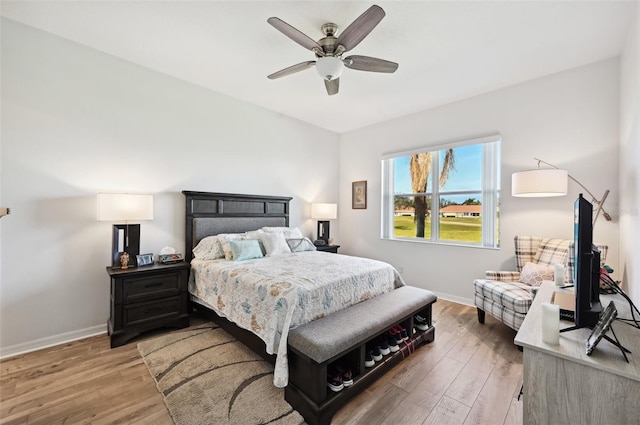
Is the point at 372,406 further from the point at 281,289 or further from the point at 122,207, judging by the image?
the point at 122,207

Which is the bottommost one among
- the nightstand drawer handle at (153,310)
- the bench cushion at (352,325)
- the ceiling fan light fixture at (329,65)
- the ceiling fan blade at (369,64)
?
the nightstand drawer handle at (153,310)

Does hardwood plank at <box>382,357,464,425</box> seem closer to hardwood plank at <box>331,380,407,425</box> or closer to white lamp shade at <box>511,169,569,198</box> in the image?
hardwood plank at <box>331,380,407,425</box>

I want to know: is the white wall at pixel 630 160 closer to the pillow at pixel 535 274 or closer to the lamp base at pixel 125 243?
the pillow at pixel 535 274

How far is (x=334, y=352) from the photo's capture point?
1650mm

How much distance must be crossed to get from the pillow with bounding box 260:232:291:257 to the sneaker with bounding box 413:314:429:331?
1679 millimetres

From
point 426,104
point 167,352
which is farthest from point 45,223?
point 426,104

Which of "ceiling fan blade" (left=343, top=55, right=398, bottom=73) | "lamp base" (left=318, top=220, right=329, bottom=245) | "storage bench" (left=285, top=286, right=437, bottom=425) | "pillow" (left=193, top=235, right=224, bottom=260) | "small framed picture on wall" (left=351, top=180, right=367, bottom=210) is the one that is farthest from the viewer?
"small framed picture on wall" (left=351, top=180, right=367, bottom=210)

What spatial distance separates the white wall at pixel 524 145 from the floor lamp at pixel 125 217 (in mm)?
3490

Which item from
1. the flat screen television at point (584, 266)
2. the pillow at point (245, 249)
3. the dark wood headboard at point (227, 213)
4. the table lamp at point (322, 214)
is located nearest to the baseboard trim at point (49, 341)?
the dark wood headboard at point (227, 213)

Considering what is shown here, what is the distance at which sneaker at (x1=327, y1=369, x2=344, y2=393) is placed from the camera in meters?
1.71

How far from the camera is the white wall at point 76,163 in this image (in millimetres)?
2330

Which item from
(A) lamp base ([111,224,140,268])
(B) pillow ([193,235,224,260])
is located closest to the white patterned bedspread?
(B) pillow ([193,235,224,260])

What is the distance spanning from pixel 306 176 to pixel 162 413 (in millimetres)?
3704

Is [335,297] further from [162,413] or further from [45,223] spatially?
[45,223]
